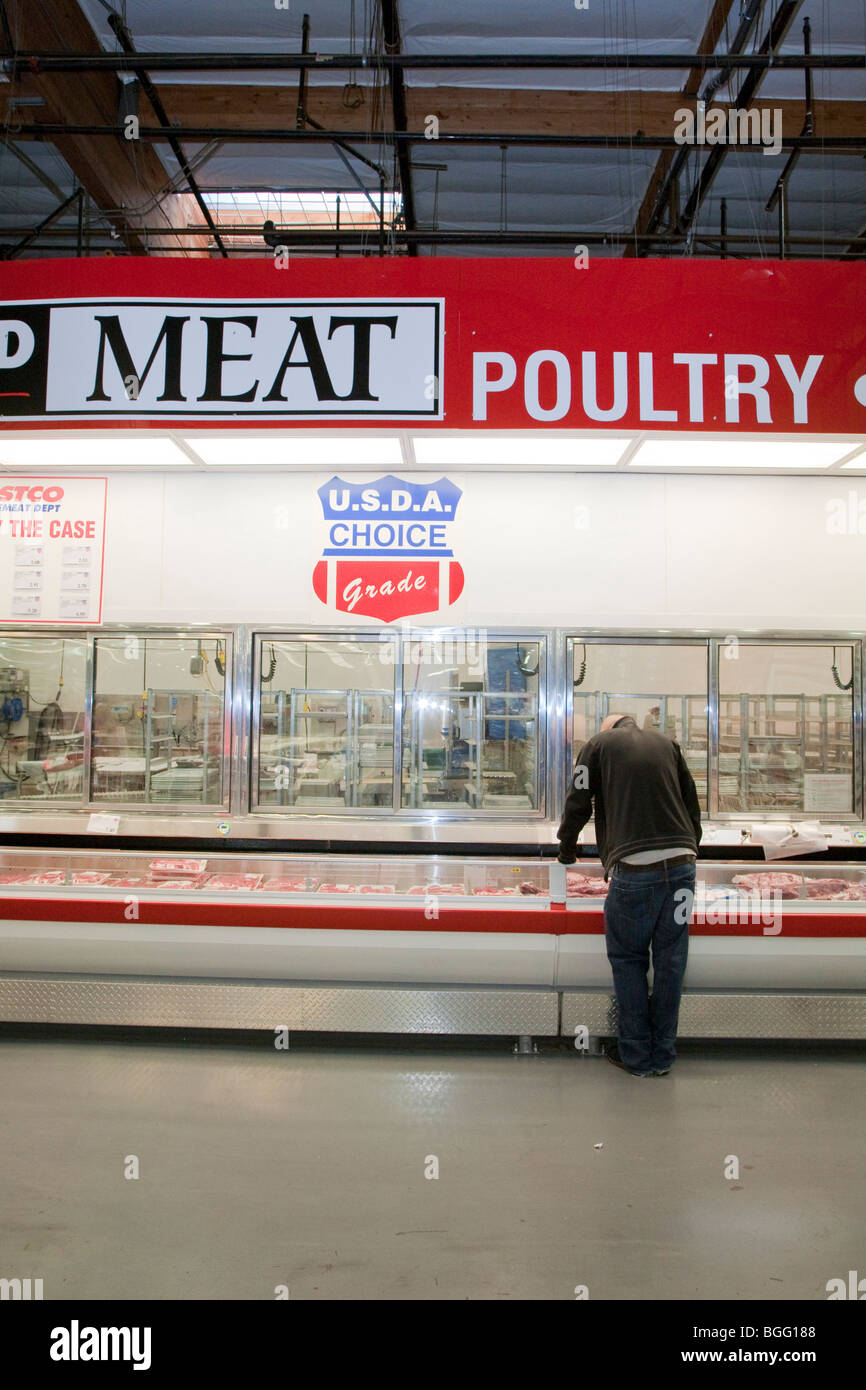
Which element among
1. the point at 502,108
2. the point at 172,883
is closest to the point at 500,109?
the point at 502,108

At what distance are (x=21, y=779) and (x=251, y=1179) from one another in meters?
4.22

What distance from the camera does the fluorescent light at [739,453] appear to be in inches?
172

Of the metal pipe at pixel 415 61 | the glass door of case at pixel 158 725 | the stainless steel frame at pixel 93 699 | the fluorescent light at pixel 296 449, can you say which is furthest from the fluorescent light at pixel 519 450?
the metal pipe at pixel 415 61

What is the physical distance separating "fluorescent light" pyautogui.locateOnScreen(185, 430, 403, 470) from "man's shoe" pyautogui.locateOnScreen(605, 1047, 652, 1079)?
3.20 metres

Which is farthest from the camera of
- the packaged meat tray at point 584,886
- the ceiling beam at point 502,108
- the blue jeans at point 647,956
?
→ the ceiling beam at point 502,108

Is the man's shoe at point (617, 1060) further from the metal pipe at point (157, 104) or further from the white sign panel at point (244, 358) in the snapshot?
the metal pipe at point (157, 104)

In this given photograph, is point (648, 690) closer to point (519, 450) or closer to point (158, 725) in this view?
point (519, 450)

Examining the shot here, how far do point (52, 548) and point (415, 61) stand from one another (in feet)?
13.4

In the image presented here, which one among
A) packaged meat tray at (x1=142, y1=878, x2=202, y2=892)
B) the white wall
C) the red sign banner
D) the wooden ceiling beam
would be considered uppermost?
the wooden ceiling beam

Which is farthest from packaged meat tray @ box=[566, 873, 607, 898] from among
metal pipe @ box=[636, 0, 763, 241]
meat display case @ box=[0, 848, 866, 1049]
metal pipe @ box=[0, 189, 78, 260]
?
metal pipe @ box=[0, 189, 78, 260]

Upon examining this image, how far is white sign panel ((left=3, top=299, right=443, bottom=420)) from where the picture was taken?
12.8 feet

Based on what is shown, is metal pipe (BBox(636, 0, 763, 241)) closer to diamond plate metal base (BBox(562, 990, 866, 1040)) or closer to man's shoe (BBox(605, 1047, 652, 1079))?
diamond plate metal base (BBox(562, 990, 866, 1040))

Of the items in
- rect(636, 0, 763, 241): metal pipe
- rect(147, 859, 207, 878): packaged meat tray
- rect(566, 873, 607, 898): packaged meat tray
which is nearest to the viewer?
rect(566, 873, 607, 898): packaged meat tray

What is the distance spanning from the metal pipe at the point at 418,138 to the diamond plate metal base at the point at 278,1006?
214 inches
